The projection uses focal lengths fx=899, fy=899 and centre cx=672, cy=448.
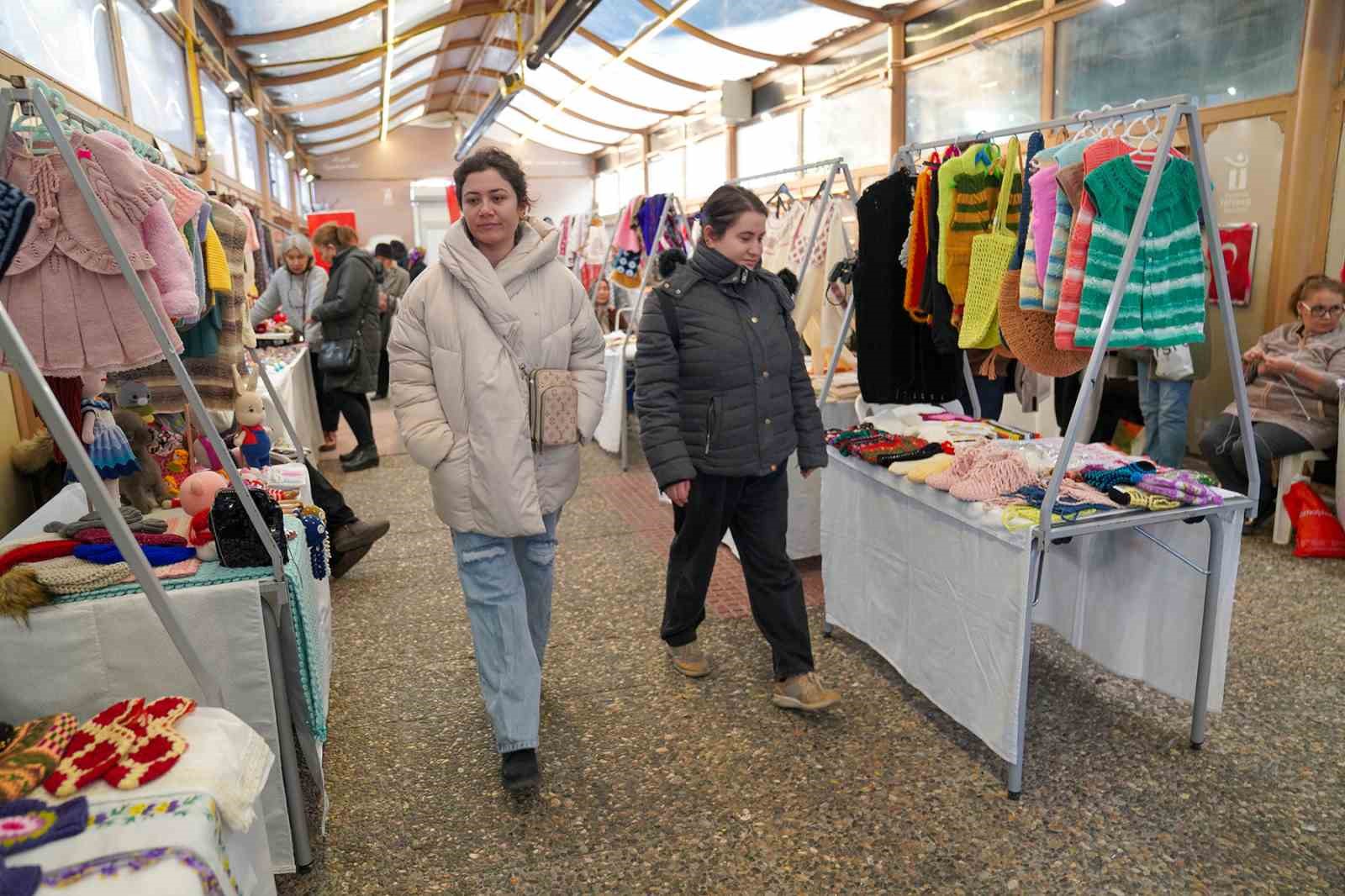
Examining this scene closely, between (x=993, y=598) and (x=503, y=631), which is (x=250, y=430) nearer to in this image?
(x=503, y=631)

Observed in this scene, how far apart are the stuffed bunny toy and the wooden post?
4.79m

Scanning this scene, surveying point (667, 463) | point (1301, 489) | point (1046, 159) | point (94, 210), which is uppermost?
point (1046, 159)

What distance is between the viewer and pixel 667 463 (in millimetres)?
2270

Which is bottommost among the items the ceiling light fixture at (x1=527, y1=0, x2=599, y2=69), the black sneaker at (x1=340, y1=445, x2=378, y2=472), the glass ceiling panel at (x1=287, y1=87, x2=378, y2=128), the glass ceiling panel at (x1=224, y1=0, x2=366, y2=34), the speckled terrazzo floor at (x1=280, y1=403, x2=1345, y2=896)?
the speckled terrazzo floor at (x1=280, y1=403, x2=1345, y2=896)

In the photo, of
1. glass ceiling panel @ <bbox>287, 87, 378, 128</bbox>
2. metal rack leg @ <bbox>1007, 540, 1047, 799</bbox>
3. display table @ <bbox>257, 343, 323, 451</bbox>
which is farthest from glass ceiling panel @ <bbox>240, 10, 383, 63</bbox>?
metal rack leg @ <bbox>1007, 540, 1047, 799</bbox>

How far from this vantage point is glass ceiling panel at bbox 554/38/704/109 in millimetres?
10641

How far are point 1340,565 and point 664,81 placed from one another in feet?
30.3

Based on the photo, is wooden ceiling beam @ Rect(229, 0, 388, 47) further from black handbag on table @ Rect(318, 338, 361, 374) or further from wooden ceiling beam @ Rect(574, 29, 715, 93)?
black handbag on table @ Rect(318, 338, 361, 374)

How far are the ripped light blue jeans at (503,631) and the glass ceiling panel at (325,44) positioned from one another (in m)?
7.28

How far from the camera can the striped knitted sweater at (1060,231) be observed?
2.08 m

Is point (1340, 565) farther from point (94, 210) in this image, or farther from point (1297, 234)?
point (94, 210)

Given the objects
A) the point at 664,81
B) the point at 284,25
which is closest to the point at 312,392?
the point at 284,25

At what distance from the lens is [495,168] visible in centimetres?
201

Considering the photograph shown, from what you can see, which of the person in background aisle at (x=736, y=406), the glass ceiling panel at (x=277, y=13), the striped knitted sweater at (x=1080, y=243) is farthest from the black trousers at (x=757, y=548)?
the glass ceiling panel at (x=277, y=13)
